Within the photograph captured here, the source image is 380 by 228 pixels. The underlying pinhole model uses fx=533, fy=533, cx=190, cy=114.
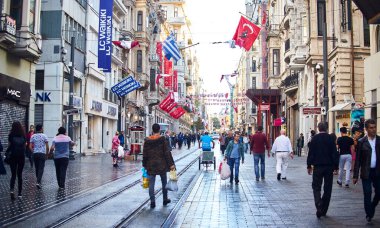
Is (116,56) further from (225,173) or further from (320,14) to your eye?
(225,173)

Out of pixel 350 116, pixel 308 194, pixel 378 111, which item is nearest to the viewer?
pixel 308 194

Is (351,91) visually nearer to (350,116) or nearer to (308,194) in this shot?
(350,116)

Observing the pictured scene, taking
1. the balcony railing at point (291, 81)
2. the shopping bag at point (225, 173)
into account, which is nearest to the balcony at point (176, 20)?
the balcony railing at point (291, 81)

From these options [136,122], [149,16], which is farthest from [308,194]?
[149,16]

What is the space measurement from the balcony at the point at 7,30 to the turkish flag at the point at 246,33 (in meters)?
14.2

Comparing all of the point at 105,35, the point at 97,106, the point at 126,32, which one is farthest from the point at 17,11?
the point at 126,32

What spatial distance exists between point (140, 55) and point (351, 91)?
34.5 meters

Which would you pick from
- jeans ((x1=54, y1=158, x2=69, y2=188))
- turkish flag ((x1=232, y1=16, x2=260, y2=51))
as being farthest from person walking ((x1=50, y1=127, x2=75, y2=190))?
turkish flag ((x1=232, y1=16, x2=260, y2=51))

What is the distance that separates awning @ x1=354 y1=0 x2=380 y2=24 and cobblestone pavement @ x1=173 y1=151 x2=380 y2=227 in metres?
3.76

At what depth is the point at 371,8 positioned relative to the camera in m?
10.1

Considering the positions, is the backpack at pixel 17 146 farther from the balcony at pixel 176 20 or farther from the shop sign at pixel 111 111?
the balcony at pixel 176 20

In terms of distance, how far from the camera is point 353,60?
92.4 ft

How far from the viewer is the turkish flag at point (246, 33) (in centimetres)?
3306

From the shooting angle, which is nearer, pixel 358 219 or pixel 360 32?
pixel 358 219
